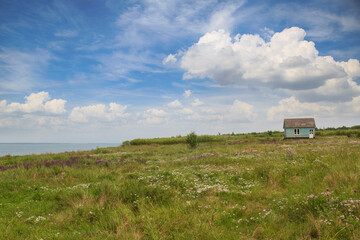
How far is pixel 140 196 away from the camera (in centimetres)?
668

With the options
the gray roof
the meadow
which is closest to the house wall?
the gray roof

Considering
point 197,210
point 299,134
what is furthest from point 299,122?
point 197,210

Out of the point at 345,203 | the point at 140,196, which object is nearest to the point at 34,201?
the point at 140,196

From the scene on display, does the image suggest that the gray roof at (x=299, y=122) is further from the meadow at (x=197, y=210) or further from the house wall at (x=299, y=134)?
the meadow at (x=197, y=210)

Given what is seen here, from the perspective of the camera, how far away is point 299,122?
55.3 m

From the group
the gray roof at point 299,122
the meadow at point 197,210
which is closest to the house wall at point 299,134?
the gray roof at point 299,122

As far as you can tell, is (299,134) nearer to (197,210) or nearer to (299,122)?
(299,122)

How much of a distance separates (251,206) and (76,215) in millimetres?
5048

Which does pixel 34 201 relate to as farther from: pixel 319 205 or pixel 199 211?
pixel 319 205

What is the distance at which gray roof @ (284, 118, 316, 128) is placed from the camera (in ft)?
177

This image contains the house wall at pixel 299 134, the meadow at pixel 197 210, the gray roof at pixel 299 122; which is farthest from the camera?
the house wall at pixel 299 134

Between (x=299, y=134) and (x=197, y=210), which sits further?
(x=299, y=134)

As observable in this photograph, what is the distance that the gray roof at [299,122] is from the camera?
2119 inches

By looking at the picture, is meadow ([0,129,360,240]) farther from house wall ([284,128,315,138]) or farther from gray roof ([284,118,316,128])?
gray roof ([284,118,316,128])
